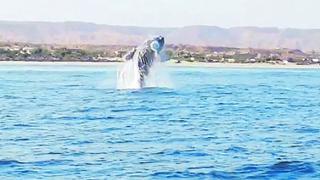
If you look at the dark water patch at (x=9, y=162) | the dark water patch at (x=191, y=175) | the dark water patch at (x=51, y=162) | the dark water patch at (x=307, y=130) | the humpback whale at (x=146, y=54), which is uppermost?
the humpback whale at (x=146, y=54)

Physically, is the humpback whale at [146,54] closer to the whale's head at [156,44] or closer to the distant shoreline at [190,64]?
the whale's head at [156,44]

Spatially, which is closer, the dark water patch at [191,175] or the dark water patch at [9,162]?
the dark water patch at [191,175]

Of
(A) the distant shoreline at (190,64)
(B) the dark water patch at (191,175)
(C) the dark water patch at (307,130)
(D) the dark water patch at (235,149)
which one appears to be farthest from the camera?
(A) the distant shoreline at (190,64)

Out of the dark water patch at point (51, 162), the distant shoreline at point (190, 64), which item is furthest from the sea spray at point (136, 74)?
the distant shoreline at point (190, 64)

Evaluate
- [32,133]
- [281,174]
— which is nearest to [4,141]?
[32,133]

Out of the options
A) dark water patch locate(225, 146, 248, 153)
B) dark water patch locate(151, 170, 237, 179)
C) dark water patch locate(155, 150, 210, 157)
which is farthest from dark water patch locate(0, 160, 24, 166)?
dark water patch locate(225, 146, 248, 153)

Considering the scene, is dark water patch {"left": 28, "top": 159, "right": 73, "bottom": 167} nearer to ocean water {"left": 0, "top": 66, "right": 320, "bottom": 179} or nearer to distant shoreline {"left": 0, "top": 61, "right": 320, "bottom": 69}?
ocean water {"left": 0, "top": 66, "right": 320, "bottom": 179}

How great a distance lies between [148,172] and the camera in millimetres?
21812

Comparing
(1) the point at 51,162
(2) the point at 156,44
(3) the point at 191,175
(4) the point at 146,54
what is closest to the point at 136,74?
(4) the point at 146,54

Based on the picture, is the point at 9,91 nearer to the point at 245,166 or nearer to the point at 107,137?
the point at 107,137

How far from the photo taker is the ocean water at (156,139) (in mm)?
22109

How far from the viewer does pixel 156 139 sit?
27.8 meters

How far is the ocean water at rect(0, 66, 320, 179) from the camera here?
2211 cm

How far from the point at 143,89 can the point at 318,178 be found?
33.4 m
